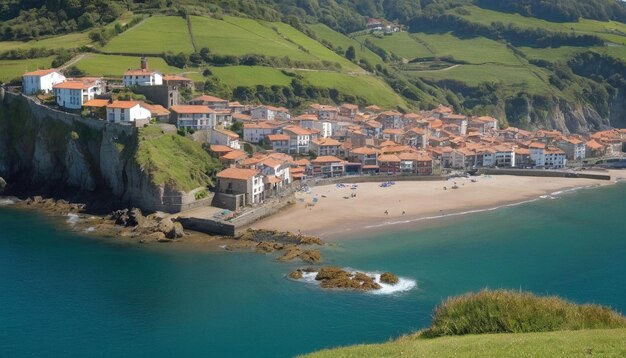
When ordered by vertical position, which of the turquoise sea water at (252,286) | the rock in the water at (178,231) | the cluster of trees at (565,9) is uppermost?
the cluster of trees at (565,9)

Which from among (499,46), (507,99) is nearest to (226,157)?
(507,99)

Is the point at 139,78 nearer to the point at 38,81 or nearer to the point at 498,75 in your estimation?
the point at 38,81

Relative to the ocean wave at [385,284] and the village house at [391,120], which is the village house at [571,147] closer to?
the village house at [391,120]

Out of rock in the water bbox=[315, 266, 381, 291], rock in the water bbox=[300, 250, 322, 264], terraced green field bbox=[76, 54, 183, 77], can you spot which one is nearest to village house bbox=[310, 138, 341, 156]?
terraced green field bbox=[76, 54, 183, 77]

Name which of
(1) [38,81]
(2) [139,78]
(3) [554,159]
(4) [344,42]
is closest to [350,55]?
(4) [344,42]

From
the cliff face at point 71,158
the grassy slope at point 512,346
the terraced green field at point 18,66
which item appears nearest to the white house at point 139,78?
the cliff face at point 71,158

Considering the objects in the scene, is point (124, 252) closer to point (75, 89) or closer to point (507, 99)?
point (75, 89)
